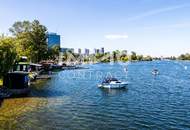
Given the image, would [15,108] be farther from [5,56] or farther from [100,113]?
[100,113]

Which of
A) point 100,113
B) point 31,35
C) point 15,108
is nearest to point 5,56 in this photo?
point 15,108

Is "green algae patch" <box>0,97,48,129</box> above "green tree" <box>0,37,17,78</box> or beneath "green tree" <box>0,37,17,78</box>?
beneath

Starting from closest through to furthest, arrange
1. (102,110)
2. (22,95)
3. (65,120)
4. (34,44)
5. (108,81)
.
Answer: (65,120)
(102,110)
(22,95)
(108,81)
(34,44)

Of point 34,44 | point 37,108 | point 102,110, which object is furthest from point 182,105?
point 34,44

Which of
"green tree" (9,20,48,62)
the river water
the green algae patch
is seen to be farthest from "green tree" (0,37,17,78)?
"green tree" (9,20,48,62)

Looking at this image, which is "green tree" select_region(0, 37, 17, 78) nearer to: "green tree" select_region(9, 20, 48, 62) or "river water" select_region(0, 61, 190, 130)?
"river water" select_region(0, 61, 190, 130)

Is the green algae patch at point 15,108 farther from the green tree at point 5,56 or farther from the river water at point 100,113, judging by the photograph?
the green tree at point 5,56

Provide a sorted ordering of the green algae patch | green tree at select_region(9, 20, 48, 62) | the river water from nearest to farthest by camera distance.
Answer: the river water, the green algae patch, green tree at select_region(9, 20, 48, 62)

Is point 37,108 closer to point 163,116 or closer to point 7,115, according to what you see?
point 7,115

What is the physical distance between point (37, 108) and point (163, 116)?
21439mm

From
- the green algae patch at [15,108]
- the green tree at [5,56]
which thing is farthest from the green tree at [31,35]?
the green algae patch at [15,108]

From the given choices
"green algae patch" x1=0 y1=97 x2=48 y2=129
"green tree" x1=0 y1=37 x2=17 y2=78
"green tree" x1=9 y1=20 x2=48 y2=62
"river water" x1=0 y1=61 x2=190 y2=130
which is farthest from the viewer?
"green tree" x1=9 y1=20 x2=48 y2=62

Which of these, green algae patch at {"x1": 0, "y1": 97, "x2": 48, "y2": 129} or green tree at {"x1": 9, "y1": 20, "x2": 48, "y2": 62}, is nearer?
green algae patch at {"x1": 0, "y1": 97, "x2": 48, "y2": 129}

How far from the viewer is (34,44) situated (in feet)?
452
